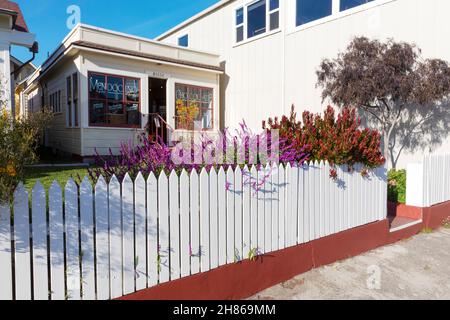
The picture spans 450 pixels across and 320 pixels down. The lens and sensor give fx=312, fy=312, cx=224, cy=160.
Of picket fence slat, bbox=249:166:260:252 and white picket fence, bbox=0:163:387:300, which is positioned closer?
white picket fence, bbox=0:163:387:300

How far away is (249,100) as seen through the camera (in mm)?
12938

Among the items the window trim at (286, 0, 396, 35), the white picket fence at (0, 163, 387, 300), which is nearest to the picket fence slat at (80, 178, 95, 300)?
the white picket fence at (0, 163, 387, 300)

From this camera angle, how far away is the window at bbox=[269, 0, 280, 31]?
11.7 metres

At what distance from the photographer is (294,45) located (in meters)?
11.1

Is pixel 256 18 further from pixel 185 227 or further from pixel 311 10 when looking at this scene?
pixel 185 227

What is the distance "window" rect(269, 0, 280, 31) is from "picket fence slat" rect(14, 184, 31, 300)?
11404 mm

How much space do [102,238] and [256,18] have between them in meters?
12.1

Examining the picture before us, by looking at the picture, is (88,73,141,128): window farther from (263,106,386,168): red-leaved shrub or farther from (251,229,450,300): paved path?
(251,229,450,300): paved path

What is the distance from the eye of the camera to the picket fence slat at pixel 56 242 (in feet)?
7.86

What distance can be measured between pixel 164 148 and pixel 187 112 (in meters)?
8.87

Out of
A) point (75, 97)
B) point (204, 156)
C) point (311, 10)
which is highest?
point (311, 10)

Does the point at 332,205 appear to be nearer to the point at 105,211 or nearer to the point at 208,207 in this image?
the point at 208,207

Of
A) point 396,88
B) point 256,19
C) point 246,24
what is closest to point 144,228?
point 396,88
